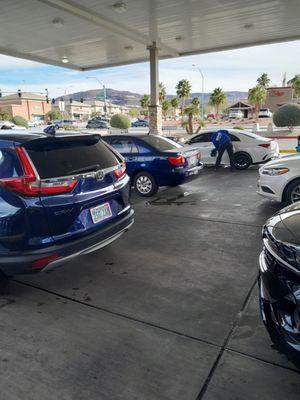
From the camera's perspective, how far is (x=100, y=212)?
12.5 ft

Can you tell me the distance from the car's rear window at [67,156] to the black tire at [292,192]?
3.50 m

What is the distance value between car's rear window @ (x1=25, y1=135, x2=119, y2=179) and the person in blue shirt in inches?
303

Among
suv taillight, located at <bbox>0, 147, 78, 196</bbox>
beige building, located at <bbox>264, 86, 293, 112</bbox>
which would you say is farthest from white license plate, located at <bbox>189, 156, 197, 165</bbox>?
beige building, located at <bbox>264, 86, 293, 112</bbox>

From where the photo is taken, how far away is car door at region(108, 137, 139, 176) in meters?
8.26

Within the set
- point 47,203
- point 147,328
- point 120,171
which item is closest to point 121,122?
point 120,171

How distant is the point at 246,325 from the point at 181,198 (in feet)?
16.2

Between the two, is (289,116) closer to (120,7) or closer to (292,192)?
(120,7)

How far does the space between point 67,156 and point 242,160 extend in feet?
29.2

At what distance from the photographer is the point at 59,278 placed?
13.5 ft

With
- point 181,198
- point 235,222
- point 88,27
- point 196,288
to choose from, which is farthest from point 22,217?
point 88,27

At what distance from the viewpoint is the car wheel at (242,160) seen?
11598 millimetres

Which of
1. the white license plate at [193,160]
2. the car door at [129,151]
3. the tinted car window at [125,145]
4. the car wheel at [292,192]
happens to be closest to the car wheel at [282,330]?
the car wheel at [292,192]

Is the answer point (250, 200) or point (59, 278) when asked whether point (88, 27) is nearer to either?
point (250, 200)

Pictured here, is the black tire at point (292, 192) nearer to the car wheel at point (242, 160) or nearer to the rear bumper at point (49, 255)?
the rear bumper at point (49, 255)
